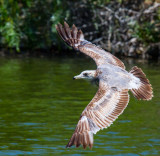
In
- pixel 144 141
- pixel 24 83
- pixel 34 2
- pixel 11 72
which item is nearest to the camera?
pixel 144 141

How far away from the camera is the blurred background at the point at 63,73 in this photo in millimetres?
7672

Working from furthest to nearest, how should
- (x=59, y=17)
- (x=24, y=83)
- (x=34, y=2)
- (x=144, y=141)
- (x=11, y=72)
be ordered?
(x=34, y=2) < (x=59, y=17) < (x=11, y=72) < (x=24, y=83) < (x=144, y=141)

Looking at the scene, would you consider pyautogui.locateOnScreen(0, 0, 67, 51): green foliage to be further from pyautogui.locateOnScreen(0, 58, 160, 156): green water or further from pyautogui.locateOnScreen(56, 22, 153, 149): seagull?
pyautogui.locateOnScreen(56, 22, 153, 149): seagull

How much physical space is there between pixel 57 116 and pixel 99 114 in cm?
253

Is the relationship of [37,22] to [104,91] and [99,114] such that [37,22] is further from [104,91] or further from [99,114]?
[99,114]

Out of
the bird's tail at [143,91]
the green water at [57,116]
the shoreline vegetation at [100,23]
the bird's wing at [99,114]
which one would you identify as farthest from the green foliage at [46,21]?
the bird's wing at [99,114]

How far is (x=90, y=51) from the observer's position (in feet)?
29.0

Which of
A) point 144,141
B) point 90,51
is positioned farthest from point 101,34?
point 144,141

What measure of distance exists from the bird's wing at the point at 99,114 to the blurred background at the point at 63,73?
1.83 feet

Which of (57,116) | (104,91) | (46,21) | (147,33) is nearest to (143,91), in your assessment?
(104,91)

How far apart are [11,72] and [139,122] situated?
6.03 metres

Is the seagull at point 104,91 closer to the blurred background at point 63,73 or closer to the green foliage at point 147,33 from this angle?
the blurred background at point 63,73

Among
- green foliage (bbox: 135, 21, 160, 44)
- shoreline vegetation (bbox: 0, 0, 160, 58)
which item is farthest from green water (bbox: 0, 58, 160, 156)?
shoreline vegetation (bbox: 0, 0, 160, 58)

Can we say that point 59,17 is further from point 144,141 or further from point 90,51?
point 144,141
